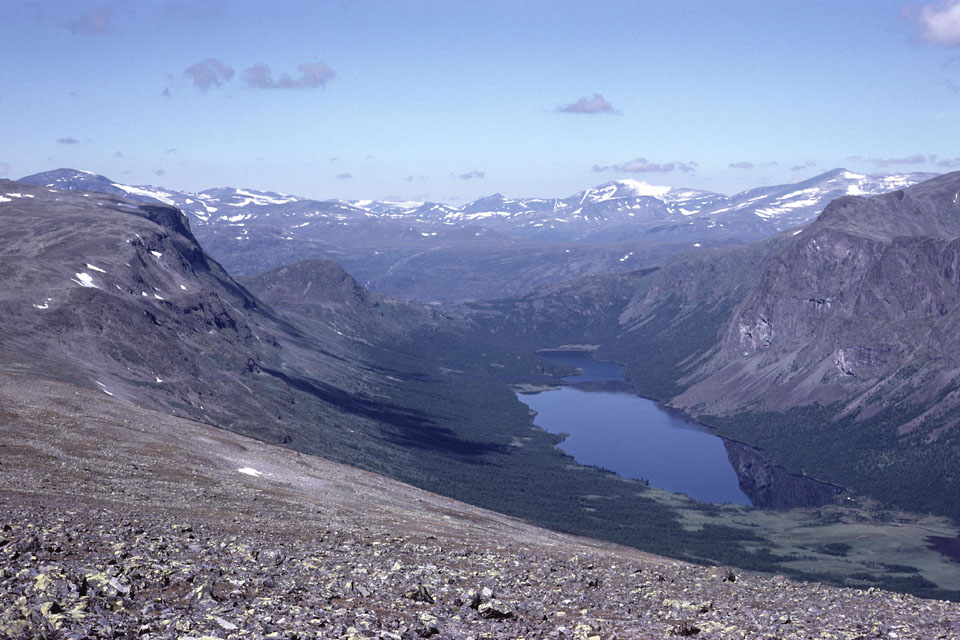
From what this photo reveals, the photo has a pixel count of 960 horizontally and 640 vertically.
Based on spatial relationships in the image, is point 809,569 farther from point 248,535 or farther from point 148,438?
point 248,535

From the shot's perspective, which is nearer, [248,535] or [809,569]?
[248,535]

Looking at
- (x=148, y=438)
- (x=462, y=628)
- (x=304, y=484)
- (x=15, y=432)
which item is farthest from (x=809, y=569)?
(x=462, y=628)

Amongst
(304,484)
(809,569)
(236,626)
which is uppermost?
(236,626)

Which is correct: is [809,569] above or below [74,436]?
below

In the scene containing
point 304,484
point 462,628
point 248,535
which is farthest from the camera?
point 304,484

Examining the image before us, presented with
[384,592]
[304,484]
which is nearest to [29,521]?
[384,592]

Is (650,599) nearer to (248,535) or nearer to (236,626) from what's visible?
(236,626)

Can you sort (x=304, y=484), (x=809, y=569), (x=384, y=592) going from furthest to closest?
(x=809, y=569), (x=304, y=484), (x=384, y=592)
